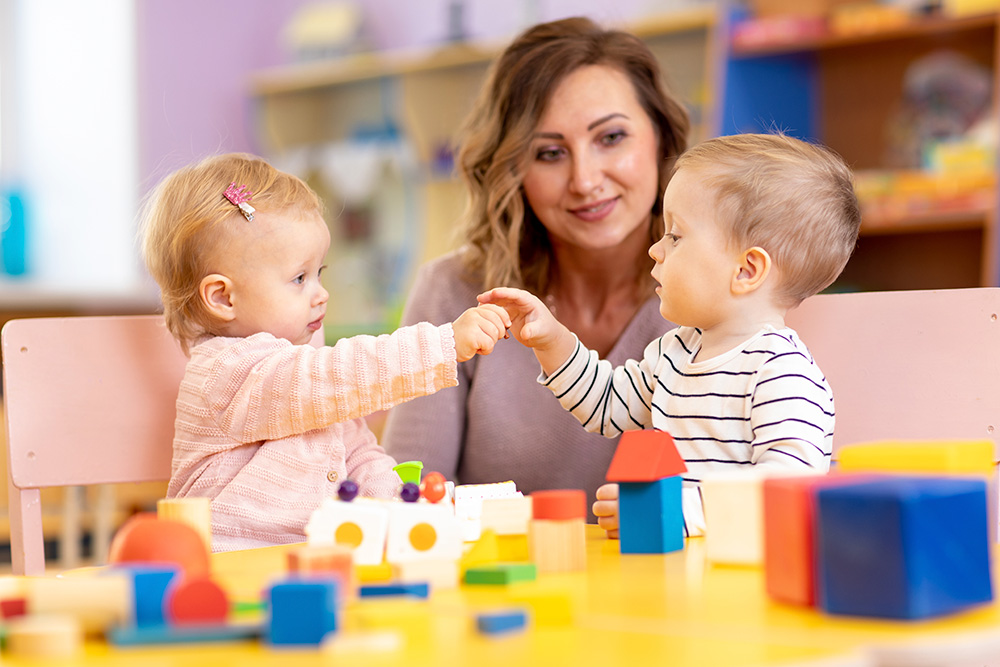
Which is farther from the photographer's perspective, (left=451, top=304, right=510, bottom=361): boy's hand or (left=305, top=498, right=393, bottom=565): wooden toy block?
(left=451, top=304, right=510, bottom=361): boy's hand

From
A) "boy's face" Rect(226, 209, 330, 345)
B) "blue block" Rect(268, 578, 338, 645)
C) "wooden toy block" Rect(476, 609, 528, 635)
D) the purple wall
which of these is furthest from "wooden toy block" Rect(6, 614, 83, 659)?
the purple wall

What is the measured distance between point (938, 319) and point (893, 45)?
Result: 1966mm

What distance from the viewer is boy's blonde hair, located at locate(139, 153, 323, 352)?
1.23 m

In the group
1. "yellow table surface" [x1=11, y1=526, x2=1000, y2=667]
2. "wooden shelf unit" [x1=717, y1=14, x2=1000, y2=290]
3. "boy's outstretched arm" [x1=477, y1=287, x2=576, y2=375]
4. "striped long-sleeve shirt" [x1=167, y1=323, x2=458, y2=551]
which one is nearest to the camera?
"yellow table surface" [x1=11, y1=526, x2=1000, y2=667]

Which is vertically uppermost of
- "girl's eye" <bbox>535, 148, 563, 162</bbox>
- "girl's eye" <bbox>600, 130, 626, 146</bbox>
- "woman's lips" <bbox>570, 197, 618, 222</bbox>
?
"girl's eye" <bbox>600, 130, 626, 146</bbox>

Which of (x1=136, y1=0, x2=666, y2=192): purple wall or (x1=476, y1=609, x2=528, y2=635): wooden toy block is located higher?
(x1=136, y1=0, x2=666, y2=192): purple wall

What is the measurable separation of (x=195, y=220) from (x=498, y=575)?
2.10 ft

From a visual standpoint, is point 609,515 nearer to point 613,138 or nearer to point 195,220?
point 195,220

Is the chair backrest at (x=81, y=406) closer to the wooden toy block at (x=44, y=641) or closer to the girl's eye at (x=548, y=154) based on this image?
the girl's eye at (x=548, y=154)

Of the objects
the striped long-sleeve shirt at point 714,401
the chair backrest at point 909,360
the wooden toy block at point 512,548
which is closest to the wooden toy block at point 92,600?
the wooden toy block at point 512,548

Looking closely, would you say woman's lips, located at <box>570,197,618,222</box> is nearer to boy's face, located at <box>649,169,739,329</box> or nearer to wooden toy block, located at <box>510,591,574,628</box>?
boy's face, located at <box>649,169,739,329</box>

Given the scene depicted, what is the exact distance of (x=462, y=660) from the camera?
56 cm

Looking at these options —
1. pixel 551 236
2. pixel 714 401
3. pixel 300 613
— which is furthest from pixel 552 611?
pixel 551 236

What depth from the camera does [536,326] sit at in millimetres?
1226
